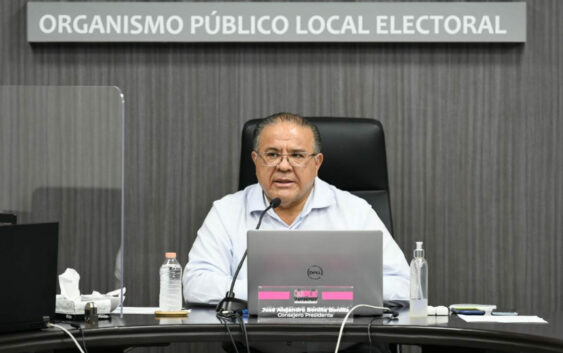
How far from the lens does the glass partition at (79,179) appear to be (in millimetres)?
2062

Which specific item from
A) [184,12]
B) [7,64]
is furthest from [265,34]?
[7,64]

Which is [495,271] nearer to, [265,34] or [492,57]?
[492,57]

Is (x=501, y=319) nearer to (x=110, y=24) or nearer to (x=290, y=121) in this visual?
(x=290, y=121)

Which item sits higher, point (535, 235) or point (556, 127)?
point (556, 127)

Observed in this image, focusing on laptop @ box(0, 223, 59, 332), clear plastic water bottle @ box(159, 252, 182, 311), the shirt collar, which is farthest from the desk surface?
the shirt collar

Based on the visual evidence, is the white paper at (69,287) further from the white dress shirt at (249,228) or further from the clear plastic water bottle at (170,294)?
the white dress shirt at (249,228)

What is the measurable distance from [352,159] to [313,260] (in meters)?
0.90

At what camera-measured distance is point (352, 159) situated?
2.81 m

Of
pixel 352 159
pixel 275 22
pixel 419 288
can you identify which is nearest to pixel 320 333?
pixel 419 288

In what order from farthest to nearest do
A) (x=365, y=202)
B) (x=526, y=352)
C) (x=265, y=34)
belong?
(x=265, y=34) → (x=365, y=202) → (x=526, y=352)

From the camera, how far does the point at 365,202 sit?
108 inches

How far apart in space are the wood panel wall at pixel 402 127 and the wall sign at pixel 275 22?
2.6 inches

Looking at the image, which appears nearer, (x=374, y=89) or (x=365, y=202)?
(x=365, y=202)

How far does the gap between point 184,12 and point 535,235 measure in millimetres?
1691
